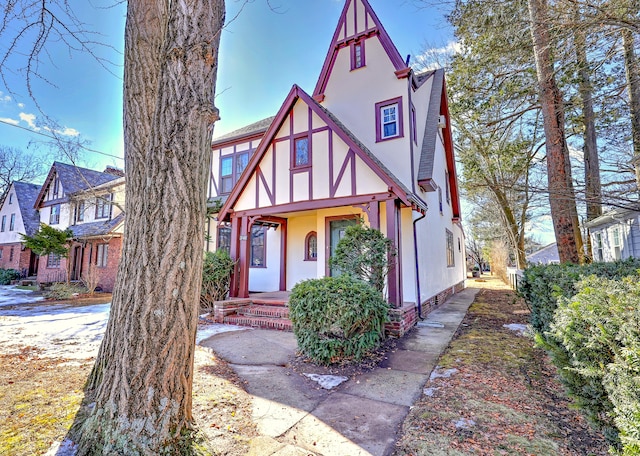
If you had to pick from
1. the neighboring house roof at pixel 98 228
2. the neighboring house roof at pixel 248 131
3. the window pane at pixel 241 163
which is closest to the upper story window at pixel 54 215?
the neighboring house roof at pixel 98 228

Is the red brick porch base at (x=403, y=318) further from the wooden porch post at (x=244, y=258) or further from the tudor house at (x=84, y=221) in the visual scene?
the tudor house at (x=84, y=221)

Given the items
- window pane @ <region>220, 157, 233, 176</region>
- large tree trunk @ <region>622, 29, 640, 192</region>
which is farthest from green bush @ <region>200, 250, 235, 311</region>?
large tree trunk @ <region>622, 29, 640, 192</region>

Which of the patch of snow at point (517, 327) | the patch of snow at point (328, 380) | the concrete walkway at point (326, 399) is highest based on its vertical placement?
the patch of snow at point (517, 327)

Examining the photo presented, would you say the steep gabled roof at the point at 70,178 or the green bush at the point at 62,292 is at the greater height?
the steep gabled roof at the point at 70,178

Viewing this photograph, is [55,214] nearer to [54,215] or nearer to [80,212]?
[54,215]

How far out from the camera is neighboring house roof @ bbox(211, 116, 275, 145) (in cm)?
1306

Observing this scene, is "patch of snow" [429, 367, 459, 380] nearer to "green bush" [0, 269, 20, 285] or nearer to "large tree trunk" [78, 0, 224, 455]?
"large tree trunk" [78, 0, 224, 455]

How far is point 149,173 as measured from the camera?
258cm

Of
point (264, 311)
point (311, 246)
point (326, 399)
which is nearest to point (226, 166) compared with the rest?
point (311, 246)

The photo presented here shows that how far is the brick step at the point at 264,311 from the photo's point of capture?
26.2 ft

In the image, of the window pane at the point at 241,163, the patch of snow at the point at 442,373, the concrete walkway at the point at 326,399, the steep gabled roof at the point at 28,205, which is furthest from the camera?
the steep gabled roof at the point at 28,205

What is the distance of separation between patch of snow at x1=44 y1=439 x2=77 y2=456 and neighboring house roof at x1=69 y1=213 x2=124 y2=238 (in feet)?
52.6

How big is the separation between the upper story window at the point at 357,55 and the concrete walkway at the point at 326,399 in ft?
27.4

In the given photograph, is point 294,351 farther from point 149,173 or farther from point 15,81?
point 15,81
